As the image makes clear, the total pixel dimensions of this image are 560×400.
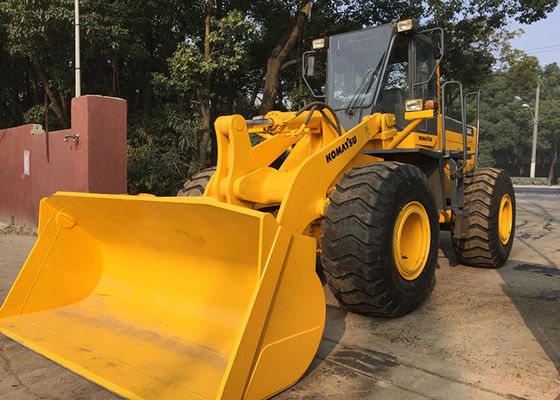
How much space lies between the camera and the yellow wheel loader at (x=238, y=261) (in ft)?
8.61

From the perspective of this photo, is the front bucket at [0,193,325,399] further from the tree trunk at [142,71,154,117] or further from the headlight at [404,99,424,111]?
the tree trunk at [142,71,154,117]

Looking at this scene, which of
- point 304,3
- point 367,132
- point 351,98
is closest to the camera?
point 367,132

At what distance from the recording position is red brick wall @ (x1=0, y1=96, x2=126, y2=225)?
8.14 m

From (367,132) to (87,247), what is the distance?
8.75 feet

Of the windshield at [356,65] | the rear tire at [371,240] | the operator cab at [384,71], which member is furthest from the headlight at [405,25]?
the rear tire at [371,240]

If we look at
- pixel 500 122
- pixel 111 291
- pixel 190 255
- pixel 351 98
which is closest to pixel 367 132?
pixel 351 98

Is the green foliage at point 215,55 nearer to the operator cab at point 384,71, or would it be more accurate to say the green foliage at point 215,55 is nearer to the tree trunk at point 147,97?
the tree trunk at point 147,97

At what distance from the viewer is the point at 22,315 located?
360cm

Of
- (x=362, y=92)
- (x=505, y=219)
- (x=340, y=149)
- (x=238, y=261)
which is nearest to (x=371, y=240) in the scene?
(x=340, y=149)

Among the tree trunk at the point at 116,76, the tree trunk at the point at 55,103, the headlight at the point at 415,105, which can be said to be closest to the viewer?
the headlight at the point at 415,105

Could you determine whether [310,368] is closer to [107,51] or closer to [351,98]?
[351,98]

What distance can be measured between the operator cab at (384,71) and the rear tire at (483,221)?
109 cm

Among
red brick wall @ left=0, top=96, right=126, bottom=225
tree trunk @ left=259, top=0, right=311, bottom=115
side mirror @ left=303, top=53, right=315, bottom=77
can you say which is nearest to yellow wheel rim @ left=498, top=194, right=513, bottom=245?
side mirror @ left=303, top=53, right=315, bottom=77

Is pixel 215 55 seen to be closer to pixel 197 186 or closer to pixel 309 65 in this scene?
pixel 309 65
